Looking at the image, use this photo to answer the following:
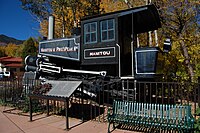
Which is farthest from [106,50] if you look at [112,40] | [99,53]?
[112,40]

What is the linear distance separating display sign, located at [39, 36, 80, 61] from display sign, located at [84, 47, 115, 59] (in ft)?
1.71

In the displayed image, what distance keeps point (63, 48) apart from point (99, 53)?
82.2 inches

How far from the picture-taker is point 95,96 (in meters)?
9.66

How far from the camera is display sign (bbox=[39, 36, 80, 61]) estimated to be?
9953mm

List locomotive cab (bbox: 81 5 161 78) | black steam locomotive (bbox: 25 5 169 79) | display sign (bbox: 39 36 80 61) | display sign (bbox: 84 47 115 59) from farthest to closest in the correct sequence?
display sign (bbox: 39 36 80 61) < display sign (bbox: 84 47 115 59) < locomotive cab (bbox: 81 5 161 78) < black steam locomotive (bbox: 25 5 169 79)

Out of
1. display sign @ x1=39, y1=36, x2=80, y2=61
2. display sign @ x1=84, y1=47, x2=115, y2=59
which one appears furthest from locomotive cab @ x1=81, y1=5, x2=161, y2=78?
display sign @ x1=39, y1=36, x2=80, y2=61

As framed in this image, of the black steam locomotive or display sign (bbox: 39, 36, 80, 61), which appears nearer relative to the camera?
the black steam locomotive

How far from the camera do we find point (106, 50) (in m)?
9.06

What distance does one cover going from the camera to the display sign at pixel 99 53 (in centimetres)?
894

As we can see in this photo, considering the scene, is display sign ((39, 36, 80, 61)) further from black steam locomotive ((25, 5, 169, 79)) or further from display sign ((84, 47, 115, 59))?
display sign ((84, 47, 115, 59))

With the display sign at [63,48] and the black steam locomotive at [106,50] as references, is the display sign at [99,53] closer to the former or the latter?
the black steam locomotive at [106,50]

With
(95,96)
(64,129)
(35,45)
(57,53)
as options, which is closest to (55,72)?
(57,53)

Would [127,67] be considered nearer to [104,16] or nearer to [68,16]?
[104,16]

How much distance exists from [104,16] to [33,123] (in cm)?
513
